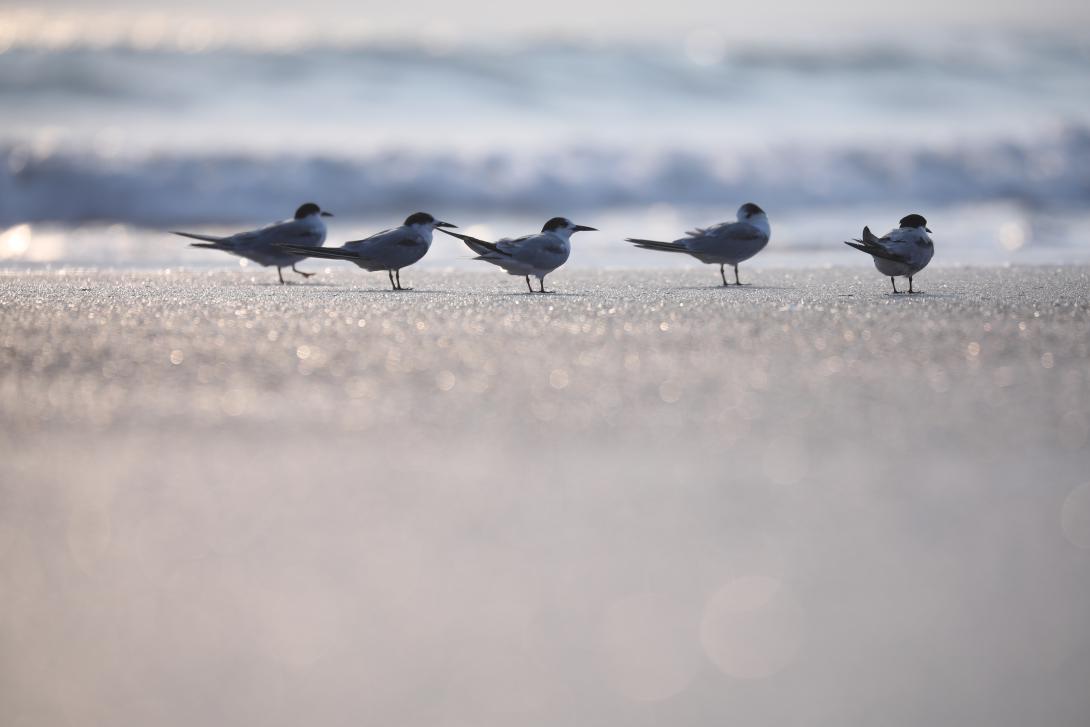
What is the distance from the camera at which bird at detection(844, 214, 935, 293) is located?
6.17 m

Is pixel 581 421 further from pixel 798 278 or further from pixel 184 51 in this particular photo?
pixel 184 51

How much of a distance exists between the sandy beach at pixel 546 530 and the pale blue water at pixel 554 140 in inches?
206

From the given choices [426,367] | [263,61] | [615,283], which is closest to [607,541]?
[426,367]

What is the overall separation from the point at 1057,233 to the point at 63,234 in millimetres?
9457

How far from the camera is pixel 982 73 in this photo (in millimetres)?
21344

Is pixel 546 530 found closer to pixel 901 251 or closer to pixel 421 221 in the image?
pixel 901 251

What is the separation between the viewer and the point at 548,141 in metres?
16.2

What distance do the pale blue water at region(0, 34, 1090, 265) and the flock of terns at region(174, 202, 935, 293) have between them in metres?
1.86

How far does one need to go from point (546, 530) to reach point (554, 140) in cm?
1436

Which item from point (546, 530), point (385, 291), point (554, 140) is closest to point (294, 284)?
point (385, 291)

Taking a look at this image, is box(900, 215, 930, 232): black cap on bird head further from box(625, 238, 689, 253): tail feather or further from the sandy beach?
the sandy beach

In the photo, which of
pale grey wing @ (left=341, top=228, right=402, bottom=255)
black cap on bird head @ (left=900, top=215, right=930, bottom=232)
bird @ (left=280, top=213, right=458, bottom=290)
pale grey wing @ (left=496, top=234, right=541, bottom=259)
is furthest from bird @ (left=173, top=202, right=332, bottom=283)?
black cap on bird head @ (left=900, top=215, right=930, bottom=232)

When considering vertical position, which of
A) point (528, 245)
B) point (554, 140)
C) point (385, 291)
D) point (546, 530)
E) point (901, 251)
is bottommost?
point (546, 530)

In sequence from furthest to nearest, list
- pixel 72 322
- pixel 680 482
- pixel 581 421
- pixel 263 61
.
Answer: pixel 263 61 → pixel 72 322 → pixel 581 421 → pixel 680 482
